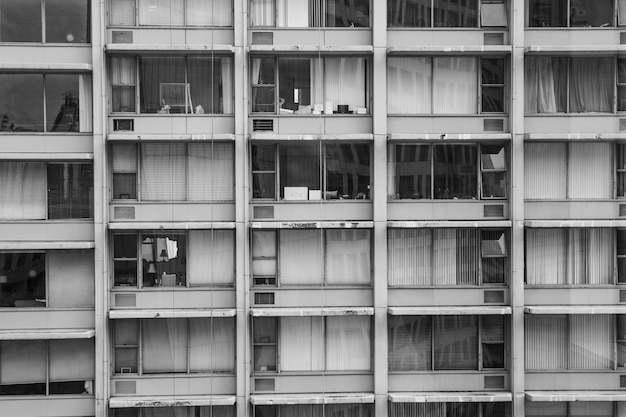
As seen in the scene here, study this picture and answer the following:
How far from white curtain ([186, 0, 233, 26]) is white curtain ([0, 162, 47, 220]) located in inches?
118

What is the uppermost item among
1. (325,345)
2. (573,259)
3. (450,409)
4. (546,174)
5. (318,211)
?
(546,174)

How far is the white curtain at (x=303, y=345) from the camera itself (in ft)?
31.5

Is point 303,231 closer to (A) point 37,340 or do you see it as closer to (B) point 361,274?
(B) point 361,274

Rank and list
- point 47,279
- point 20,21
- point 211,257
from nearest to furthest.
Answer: point 20,21
point 47,279
point 211,257

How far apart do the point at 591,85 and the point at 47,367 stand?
865cm

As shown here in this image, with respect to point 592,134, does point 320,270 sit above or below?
below

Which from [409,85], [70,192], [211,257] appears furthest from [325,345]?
[70,192]

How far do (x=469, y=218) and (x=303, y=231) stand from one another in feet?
7.73

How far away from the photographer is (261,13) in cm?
948

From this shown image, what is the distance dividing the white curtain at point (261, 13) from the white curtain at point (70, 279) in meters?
4.06

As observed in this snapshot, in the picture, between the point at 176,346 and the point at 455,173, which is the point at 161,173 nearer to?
the point at 176,346

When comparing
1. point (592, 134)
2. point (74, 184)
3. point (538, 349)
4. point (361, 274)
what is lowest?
point (538, 349)

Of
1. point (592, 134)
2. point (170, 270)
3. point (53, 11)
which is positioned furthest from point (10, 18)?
point (592, 134)

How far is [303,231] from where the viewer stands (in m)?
9.60
